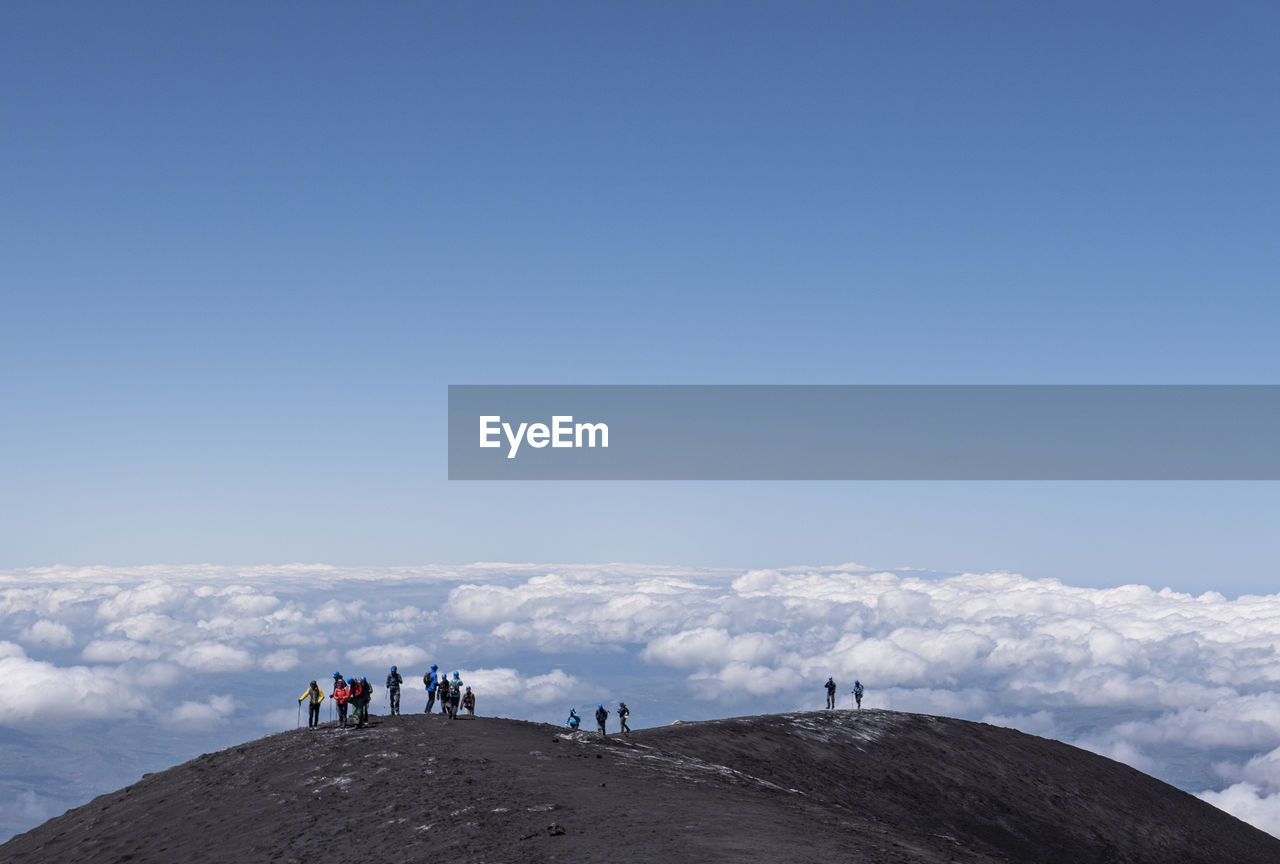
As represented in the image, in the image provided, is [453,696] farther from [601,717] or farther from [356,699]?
[601,717]

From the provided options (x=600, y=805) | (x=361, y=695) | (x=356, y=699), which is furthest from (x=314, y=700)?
(x=600, y=805)

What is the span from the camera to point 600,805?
1218 inches

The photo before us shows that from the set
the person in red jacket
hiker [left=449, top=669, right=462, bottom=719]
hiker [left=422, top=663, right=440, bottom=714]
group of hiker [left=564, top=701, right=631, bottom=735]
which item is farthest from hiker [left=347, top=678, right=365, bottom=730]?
group of hiker [left=564, top=701, right=631, bottom=735]

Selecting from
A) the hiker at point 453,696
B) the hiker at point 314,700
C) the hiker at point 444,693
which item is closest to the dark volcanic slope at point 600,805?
the hiker at point 314,700

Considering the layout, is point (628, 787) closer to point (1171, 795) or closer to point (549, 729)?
point (549, 729)

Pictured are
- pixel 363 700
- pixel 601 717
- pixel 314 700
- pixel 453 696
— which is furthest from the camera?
pixel 601 717

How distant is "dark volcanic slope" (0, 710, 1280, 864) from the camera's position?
27531 millimetres

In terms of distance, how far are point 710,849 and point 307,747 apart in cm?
2316

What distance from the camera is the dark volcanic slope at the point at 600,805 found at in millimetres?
27531

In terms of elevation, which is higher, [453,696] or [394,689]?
[394,689]

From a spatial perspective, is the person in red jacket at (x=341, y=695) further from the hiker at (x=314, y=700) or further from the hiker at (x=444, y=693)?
the hiker at (x=444, y=693)

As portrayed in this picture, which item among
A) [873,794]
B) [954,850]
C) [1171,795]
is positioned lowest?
[1171,795]

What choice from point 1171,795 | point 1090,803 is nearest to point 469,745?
point 1090,803

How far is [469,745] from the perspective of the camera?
39.3 metres
